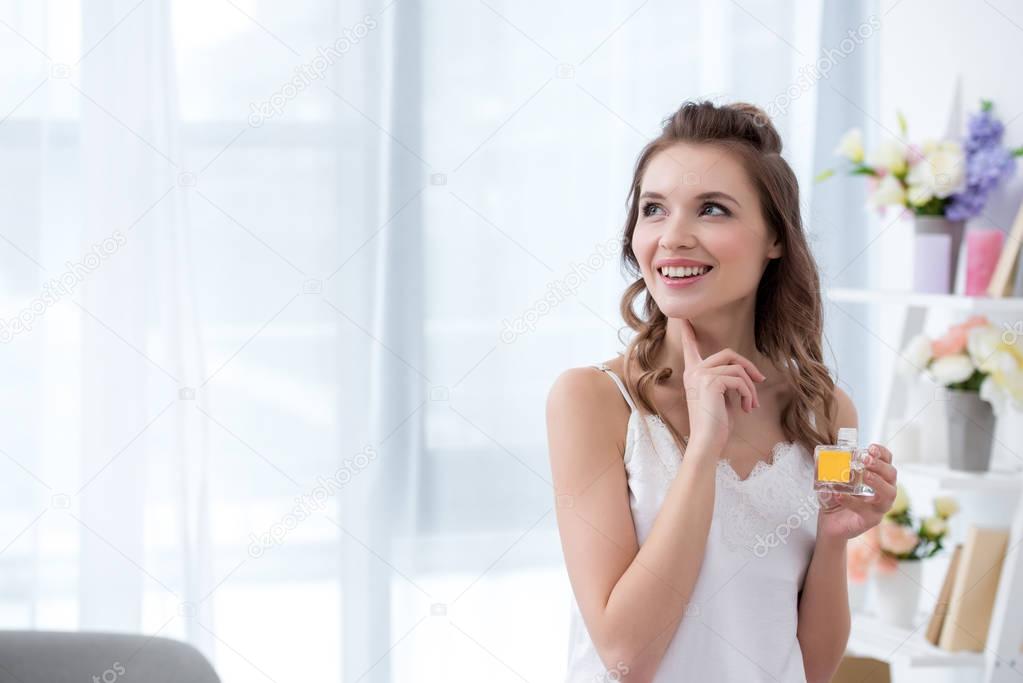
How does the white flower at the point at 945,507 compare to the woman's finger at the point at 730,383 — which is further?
the white flower at the point at 945,507

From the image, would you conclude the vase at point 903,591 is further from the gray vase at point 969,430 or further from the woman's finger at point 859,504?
the woman's finger at point 859,504

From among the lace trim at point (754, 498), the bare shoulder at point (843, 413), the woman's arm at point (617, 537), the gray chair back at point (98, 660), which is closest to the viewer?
the woman's arm at point (617, 537)

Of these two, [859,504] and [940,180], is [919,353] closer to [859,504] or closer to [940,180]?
[940,180]

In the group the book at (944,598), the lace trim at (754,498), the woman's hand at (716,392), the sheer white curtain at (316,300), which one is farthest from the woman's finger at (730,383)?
the sheer white curtain at (316,300)

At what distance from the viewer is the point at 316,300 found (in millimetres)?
2768

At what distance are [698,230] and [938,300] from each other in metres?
1.26

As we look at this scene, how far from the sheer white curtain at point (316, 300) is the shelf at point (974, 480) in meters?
1.02

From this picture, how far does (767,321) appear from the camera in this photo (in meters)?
1.65

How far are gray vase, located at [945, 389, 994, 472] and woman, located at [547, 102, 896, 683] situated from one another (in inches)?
34.4

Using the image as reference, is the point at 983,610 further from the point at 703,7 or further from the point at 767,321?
the point at 703,7

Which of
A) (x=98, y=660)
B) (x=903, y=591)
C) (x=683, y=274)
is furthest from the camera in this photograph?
(x=903, y=591)

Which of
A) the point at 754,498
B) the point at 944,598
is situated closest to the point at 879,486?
the point at 754,498

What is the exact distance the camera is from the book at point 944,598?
2.35 meters

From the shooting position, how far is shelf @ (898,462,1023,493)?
2.27 meters
